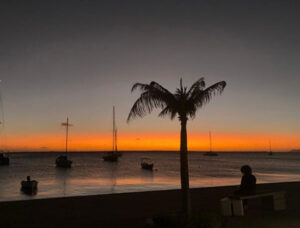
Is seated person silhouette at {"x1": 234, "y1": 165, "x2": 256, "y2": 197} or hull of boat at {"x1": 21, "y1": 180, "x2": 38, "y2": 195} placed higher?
seated person silhouette at {"x1": 234, "y1": 165, "x2": 256, "y2": 197}

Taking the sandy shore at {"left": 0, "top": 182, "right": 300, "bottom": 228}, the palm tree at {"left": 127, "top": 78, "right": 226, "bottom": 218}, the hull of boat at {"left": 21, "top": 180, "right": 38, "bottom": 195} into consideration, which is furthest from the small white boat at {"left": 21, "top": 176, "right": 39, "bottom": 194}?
the palm tree at {"left": 127, "top": 78, "right": 226, "bottom": 218}

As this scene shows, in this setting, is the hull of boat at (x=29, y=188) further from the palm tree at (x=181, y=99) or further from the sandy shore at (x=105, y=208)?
the palm tree at (x=181, y=99)

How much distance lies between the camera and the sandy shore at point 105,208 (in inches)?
325

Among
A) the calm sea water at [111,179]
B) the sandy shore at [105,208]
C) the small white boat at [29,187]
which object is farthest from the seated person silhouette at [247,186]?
the small white boat at [29,187]

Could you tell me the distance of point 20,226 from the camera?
7.73 m

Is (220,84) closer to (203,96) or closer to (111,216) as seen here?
(203,96)

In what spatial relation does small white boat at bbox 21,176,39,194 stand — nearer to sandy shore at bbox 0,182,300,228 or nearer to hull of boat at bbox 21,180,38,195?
hull of boat at bbox 21,180,38,195

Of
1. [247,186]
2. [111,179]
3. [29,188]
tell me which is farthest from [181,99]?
[111,179]

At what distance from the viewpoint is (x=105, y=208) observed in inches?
409

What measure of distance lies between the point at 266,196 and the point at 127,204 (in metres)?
5.29

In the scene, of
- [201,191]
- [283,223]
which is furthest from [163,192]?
[283,223]

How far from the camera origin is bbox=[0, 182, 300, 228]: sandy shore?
27.1 feet

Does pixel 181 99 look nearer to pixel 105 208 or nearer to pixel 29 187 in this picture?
pixel 105 208

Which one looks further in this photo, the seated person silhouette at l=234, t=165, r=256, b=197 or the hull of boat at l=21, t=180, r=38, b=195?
the hull of boat at l=21, t=180, r=38, b=195
